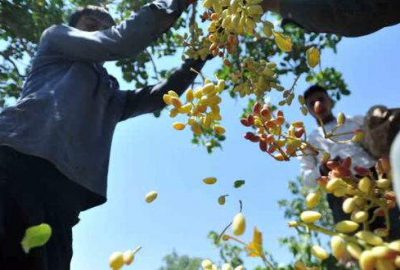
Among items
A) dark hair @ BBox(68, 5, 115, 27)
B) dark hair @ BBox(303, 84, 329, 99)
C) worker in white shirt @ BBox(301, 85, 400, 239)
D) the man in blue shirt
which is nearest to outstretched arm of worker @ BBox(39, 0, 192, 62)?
the man in blue shirt

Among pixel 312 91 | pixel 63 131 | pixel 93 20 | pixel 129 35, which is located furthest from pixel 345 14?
pixel 312 91

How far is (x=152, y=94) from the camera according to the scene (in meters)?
1.96

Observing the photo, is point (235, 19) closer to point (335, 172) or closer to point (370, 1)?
point (370, 1)

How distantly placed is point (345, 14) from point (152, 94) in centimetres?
94

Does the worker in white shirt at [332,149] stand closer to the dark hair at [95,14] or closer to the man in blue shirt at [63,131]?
the man in blue shirt at [63,131]

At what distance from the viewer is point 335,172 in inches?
26.3

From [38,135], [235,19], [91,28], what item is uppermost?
[235,19]

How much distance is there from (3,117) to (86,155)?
277 millimetres

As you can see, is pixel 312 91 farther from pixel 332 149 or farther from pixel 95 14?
pixel 95 14

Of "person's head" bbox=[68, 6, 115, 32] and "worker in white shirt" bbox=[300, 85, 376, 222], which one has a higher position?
"person's head" bbox=[68, 6, 115, 32]

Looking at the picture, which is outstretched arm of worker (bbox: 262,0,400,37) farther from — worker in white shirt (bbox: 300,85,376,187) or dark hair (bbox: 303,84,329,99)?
dark hair (bbox: 303,84,329,99)

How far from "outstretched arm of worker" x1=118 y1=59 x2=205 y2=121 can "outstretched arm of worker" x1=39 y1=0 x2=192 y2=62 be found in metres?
0.25

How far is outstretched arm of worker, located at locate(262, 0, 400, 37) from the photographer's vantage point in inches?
45.9

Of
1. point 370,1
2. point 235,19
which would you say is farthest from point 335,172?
point 370,1
